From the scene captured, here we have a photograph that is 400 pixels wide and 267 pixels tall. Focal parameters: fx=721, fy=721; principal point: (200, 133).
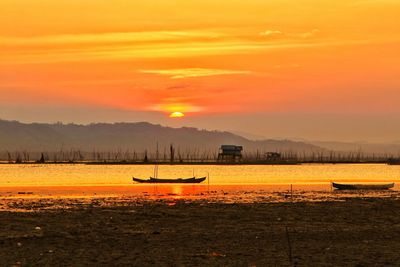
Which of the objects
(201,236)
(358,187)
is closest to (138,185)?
(358,187)

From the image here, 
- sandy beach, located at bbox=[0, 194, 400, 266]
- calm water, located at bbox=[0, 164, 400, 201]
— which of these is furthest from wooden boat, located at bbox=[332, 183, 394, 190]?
sandy beach, located at bbox=[0, 194, 400, 266]

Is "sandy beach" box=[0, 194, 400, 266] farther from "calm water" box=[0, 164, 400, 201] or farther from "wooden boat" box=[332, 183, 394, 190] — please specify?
"wooden boat" box=[332, 183, 394, 190]

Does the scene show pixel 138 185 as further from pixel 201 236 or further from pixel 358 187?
pixel 201 236

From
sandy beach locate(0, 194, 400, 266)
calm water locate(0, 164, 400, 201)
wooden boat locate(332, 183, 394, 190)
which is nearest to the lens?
sandy beach locate(0, 194, 400, 266)

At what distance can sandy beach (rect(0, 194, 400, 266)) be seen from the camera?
68.5ft

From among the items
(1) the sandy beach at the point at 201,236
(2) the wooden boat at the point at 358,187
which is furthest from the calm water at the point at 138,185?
(1) the sandy beach at the point at 201,236

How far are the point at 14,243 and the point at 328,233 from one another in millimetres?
11444

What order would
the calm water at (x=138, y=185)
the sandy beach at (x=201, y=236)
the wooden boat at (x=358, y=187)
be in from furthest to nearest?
1. the wooden boat at (x=358, y=187)
2. the calm water at (x=138, y=185)
3. the sandy beach at (x=201, y=236)

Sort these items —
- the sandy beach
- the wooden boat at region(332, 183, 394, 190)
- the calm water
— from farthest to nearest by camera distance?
1. the wooden boat at region(332, 183, 394, 190)
2. the calm water
3. the sandy beach

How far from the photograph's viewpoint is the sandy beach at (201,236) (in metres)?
20.9

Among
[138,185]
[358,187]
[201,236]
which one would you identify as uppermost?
[358,187]

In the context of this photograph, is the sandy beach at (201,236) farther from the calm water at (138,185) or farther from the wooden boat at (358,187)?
the wooden boat at (358,187)

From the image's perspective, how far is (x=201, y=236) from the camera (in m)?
26.1

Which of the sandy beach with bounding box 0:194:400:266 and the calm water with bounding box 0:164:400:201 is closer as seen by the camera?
the sandy beach with bounding box 0:194:400:266
